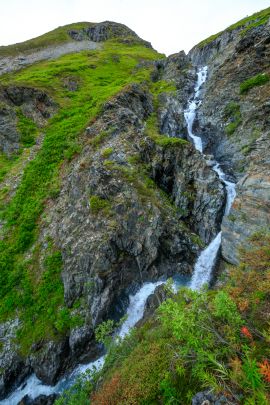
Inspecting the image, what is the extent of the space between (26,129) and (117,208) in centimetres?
2467

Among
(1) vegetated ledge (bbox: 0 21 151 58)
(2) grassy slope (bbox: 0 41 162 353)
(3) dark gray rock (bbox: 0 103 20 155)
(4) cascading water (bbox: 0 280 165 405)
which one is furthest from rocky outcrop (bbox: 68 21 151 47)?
→ (4) cascading water (bbox: 0 280 165 405)

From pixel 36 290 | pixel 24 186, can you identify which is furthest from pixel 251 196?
pixel 24 186

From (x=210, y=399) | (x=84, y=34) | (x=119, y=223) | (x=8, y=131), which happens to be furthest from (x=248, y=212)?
(x=84, y=34)

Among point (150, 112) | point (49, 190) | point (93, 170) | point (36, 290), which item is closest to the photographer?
point (36, 290)

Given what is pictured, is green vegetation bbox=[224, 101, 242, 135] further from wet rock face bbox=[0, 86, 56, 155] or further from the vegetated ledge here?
the vegetated ledge

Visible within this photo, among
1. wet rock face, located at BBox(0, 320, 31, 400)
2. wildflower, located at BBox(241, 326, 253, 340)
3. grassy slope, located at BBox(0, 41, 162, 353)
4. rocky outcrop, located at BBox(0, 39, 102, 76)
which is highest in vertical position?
rocky outcrop, located at BBox(0, 39, 102, 76)

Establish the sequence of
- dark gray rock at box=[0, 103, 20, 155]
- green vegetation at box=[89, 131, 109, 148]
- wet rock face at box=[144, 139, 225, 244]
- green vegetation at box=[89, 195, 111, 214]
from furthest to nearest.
→ dark gray rock at box=[0, 103, 20, 155]
green vegetation at box=[89, 131, 109, 148]
wet rock face at box=[144, 139, 225, 244]
green vegetation at box=[89, 195, 111, 214]

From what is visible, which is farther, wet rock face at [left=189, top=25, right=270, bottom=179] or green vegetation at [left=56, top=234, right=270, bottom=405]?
wet rock face at [left=189, top=25, right=270, bottom=179]

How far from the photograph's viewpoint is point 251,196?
16.3m

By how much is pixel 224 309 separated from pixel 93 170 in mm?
19311

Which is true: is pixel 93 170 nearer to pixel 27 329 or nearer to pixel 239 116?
pixel 27 329

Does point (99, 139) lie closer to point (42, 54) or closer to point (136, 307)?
point (136, 307)

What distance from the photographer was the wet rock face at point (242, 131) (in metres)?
16.3

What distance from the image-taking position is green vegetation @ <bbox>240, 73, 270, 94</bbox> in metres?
29.7
